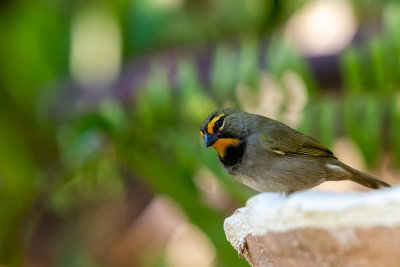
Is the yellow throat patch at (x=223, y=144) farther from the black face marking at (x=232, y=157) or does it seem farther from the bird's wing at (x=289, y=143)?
the bird's wing at (x=289, y=143)

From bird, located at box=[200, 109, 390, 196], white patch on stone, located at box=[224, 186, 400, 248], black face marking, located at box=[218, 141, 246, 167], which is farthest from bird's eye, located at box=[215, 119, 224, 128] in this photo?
white patch on stone, located at box=[224, 186, 400, 248]

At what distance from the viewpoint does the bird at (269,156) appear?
2275mm

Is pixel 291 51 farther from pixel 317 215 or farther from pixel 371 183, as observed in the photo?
pixel 317 215

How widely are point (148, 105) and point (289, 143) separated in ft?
4.54

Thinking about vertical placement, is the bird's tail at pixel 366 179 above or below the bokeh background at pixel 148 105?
above

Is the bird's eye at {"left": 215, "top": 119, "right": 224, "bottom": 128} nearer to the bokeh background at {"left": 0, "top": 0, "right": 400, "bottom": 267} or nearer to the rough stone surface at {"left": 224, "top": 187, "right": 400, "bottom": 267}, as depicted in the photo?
the rough stone surface at {"left": 224, "top": 187, "right": 400, "bottom": 267}

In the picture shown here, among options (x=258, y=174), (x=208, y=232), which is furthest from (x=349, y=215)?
(x=208, y=232)

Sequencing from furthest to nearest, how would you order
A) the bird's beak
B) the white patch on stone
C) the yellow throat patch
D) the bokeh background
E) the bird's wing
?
the bokeh background < the bird's wing < the yellow throat patch < the bird's beak < the white patch on stone

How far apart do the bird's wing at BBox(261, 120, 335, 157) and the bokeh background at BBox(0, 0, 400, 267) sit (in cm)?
94

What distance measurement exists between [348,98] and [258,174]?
4.30ft

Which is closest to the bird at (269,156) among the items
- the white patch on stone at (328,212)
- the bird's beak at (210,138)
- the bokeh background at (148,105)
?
the bird's beak at (210,138)

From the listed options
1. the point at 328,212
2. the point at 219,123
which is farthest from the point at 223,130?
the point at 328,212

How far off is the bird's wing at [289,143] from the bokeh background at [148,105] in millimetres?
940

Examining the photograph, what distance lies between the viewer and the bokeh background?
3627mm
